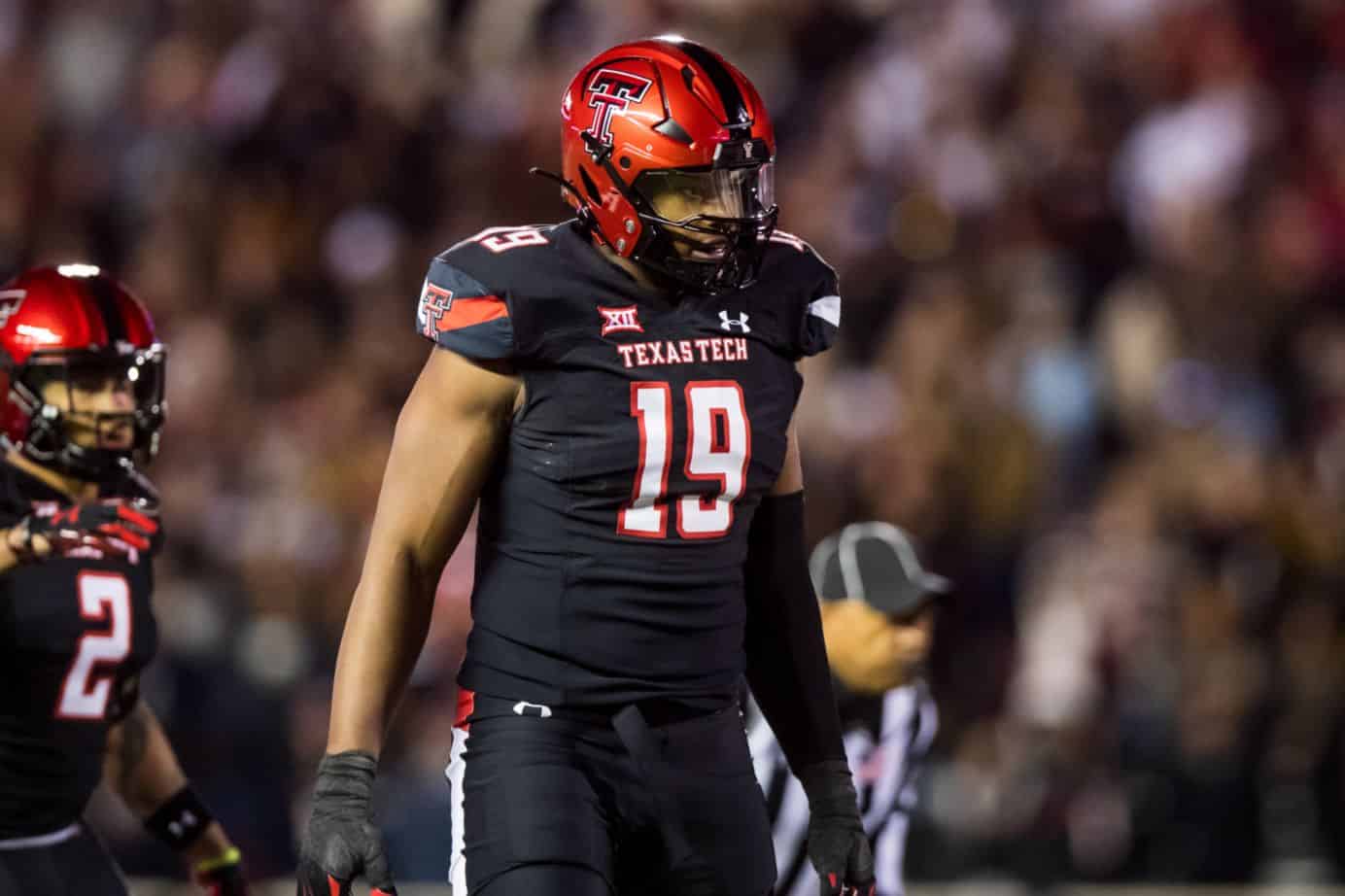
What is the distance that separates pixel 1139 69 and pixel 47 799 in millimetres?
6641

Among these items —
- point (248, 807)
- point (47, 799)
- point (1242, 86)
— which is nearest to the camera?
point (47, 799)

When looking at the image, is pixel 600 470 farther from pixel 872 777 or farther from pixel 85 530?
pixel 872 777

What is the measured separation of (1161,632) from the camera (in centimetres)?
754

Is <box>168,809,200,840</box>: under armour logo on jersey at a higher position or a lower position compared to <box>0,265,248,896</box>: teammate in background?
lower

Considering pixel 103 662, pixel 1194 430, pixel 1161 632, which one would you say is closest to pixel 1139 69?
pixel 1194 430

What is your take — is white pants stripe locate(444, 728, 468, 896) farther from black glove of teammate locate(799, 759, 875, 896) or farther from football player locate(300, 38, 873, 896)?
black glove of teammate locate(799, 759, 875, 896)

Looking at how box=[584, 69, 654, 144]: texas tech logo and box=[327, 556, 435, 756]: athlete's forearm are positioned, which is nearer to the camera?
box=[327, 556, 435, 756]: athlete's forearm

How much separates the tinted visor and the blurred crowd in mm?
4190

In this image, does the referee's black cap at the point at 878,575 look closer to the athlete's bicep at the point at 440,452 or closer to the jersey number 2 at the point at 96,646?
the jersey number 2 at the point at 96,646

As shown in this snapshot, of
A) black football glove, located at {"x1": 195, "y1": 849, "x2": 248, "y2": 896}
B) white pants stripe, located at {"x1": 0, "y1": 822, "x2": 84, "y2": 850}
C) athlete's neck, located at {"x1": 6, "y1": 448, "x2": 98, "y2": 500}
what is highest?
athlete's neck, located at {"x1": 6, "y1": 448, "x2": 98, "y2": 500}

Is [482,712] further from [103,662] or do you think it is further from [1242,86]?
[1242,86]

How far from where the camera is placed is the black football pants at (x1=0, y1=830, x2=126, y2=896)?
3875 millimetres

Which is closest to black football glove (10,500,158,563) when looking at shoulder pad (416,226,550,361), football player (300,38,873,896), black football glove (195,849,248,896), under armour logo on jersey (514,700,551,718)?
black football glove (195,849,248,896)

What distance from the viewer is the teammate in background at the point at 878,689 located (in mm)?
4477
